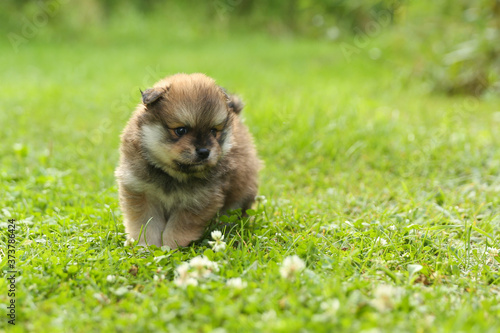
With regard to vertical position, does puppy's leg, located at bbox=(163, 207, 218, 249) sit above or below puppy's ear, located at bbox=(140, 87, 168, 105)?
below

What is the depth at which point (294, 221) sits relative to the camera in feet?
11.4

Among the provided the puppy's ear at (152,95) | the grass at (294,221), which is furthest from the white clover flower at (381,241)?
the puppy's ear at (152,95)

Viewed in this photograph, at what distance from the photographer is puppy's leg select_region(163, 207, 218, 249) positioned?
3.04m

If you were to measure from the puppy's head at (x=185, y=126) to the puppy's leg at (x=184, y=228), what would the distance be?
0.78 feet

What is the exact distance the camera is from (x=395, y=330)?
200 centimetres

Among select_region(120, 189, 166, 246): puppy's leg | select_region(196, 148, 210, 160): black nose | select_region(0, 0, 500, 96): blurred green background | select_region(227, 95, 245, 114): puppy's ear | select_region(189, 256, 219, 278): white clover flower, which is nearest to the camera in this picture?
select_region(189, 256, 219, 278): white clover flower

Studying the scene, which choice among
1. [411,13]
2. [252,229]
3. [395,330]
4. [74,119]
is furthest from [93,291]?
[411,13]

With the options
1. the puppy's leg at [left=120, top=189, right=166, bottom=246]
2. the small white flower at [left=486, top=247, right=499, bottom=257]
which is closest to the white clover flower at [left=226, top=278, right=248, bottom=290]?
the puppy's leg at [left=120, top=189, right=166, bottom=246]

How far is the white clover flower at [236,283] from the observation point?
2.29 m

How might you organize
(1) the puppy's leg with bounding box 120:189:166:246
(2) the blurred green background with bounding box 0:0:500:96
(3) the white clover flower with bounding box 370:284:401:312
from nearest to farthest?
(3) the white clover flower with bounding box 370:284:401:312
(1) the puppy's leg with bounding box 120:189:166:246
(2) the blurred green background with bounding box 0:0:500:96

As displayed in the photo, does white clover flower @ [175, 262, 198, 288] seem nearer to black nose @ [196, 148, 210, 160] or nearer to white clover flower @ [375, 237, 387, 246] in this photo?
black nose @ [196, 148, 210, 160]

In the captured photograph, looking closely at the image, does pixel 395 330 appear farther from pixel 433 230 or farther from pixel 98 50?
pixel 98 50

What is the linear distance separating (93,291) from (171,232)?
2.40 ft

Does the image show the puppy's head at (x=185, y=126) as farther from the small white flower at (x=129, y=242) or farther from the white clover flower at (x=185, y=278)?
the white clover flower at (x=185, y=278)
